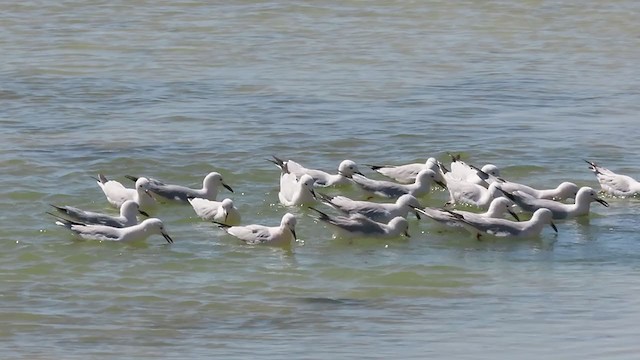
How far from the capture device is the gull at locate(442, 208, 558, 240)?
13.2 m

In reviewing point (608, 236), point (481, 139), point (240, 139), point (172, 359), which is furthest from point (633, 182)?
point (172, 359)

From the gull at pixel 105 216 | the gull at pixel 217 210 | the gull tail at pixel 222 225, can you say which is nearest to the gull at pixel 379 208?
the gull at pixel 217 210

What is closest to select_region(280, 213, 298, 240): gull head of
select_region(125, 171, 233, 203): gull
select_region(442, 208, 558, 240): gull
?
select_region(442, 208, 558, 240): gull

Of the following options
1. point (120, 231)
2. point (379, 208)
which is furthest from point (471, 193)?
point (120, 231)

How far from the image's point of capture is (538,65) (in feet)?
70.5

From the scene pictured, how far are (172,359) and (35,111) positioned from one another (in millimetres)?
9238

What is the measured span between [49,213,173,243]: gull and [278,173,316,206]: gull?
168cm

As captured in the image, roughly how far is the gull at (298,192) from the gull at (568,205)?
6.30 feet

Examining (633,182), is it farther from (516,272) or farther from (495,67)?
(495,67)

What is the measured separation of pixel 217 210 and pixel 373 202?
5.50 feet

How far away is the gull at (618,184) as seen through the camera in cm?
1459

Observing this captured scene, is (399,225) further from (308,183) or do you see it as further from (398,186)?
(398,186)

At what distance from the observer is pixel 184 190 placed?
1445cm

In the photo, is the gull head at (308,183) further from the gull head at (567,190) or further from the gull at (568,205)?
the gull head at (567,190)
